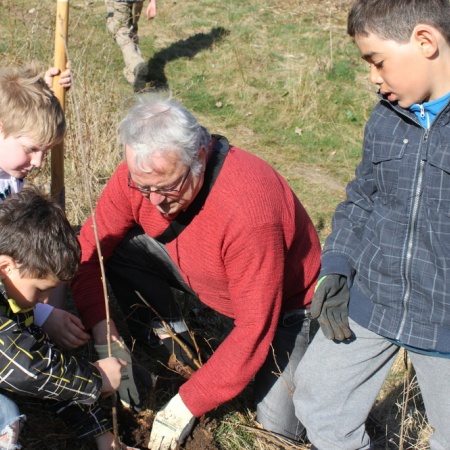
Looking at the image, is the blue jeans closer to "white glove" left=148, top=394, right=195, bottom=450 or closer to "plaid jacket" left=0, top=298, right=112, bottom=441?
"plaid jacket" left=0, top=298, right=112, bottom=441

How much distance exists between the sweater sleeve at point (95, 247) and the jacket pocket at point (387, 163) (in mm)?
1093

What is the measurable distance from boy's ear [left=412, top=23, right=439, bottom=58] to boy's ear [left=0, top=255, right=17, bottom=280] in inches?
58.0

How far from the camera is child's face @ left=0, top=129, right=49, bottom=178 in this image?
2.80 m

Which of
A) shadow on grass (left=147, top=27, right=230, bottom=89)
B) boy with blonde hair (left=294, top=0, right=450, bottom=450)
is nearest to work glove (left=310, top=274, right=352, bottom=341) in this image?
boy with blonde hair (left=294, top=0, right=450, bottom=450)

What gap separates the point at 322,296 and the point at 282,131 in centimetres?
409

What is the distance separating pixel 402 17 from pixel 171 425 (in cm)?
170

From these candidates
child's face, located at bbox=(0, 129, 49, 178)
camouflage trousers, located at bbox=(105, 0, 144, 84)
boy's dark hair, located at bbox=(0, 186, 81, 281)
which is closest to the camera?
boy's dark hair, located at bbox=(0, 186, 81, 281)

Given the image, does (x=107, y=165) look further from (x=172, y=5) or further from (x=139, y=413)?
(x=172, y=5)

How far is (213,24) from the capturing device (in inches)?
343

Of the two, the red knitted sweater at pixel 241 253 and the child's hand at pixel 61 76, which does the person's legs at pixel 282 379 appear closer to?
the red knitted sweater at pixel 241 253

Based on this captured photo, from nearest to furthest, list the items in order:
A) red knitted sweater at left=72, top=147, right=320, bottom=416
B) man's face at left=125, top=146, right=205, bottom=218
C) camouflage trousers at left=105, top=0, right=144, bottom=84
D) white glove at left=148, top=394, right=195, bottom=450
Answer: man's face at left=125, top=146, right=205, bottom=218 < red knitted sweater at left=72, top=147, right=320, bottom=416 < white glove at left=148, top=394, right=195, bottom=450 < camouflage trousers at left=105, top=0, right=144, bottom=84

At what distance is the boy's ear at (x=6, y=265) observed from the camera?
7.57 feet

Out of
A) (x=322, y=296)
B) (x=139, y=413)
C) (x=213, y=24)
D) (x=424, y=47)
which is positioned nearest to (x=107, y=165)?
(x=139, y=413)

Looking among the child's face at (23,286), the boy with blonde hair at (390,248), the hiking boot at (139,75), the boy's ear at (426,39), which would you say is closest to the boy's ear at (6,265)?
the child's face at (23,286)
